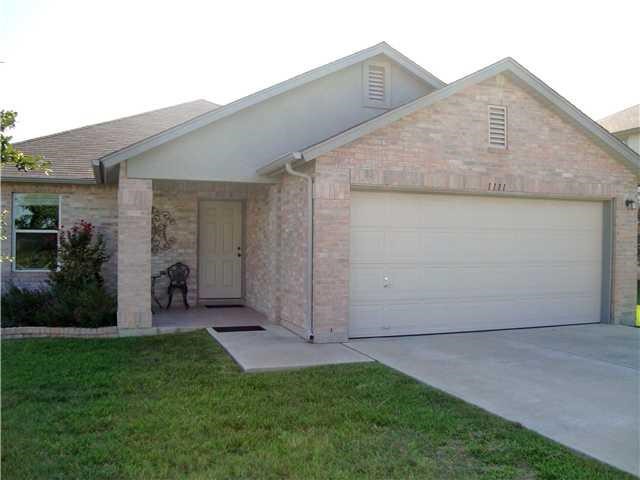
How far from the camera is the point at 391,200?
1008 centimetres

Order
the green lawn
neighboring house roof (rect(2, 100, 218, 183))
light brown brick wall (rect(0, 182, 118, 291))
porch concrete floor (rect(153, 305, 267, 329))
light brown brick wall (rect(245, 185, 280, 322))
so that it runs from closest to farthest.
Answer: the green lawn → porch concrete floor (rect(153, 305, 267, 329)) → light brown brick wall (rect(245, 185, 280, 322)) → neighboring house roof (rect(2, 100, 218, 183)) → light brown brick wall (rect(0, 182, 118, 291))

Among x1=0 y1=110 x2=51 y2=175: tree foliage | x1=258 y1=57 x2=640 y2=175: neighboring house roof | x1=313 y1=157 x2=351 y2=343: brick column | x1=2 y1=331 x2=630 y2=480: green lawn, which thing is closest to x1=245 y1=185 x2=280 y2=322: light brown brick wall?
x1=258 y1=57 x2=640 y2=175: neighboring house roof

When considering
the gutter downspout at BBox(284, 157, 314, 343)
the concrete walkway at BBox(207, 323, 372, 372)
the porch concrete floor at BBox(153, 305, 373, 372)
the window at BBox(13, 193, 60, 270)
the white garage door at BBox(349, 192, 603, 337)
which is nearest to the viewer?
the concrete walkway at BBox(207, 323, 372, 372)

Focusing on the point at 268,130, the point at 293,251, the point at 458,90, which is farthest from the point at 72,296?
the point at 458,90

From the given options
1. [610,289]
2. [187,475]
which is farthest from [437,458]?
[610,289]

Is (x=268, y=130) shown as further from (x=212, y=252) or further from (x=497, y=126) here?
(x=497, y=126)

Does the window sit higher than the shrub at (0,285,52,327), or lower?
higher

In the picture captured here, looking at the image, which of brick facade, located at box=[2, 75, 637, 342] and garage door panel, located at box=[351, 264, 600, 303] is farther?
garage door panel, located at box=[351, 264, 600, 303]

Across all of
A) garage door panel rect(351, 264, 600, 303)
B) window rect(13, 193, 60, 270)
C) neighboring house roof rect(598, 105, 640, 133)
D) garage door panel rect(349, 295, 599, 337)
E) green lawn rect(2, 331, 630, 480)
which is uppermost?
neighboring house roof rect(598, 105, 640, 133)

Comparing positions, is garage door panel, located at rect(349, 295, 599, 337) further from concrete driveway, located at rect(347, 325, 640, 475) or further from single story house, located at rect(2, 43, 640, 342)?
concrete driveway, located at rect(347, 325, 640, 475)

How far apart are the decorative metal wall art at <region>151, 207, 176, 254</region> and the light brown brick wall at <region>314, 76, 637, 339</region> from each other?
17.3ft

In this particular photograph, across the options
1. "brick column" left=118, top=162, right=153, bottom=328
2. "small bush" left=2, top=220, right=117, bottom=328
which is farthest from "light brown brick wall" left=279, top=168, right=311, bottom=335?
"small bush" left=2, top=220, right=117, bottom=328

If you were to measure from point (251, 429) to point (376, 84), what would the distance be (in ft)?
28.8

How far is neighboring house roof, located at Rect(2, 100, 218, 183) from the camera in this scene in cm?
1245
